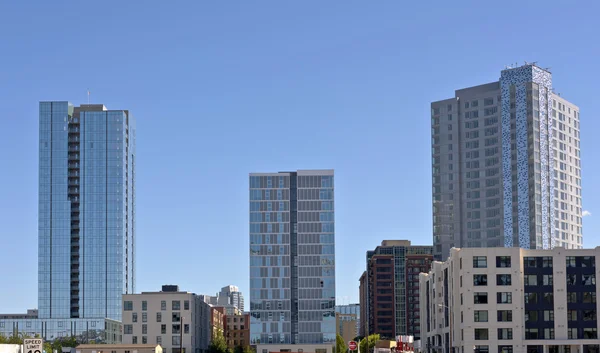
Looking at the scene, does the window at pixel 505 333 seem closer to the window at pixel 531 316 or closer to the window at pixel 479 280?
the window at pixel 531 316

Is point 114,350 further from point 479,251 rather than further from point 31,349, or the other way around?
point 31,349

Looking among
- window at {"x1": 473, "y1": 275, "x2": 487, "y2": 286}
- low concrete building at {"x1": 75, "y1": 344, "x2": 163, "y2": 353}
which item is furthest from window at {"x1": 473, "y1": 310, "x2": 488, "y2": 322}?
low concrete building at {"x1": 75, "y1": 344, "x2": 163, "y2": 353}

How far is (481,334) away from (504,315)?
503cm

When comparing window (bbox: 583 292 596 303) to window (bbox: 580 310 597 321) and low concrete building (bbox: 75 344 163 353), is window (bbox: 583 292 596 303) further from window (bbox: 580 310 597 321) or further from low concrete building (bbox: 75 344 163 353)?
low concrete building (bbox: 75 344 163 353)

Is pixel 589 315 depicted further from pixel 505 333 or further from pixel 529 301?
pixel 505 333

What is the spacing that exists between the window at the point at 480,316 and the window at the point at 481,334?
160 cm

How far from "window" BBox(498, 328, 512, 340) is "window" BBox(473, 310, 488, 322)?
3.09 meters

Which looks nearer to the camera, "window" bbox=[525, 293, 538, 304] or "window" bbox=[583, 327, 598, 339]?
"window" bbox=[583, 327, 598, 339]

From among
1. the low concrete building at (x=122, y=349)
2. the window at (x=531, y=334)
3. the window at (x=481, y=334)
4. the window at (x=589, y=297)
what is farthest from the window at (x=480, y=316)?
the low concrete building at (x=122, y=349)

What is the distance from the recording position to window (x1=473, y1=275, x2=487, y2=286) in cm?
16562

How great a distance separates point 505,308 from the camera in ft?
542

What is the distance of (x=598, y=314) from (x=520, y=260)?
50.2 feet

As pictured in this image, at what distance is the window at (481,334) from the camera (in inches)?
6452

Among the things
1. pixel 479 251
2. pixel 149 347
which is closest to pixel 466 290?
pixel 479 251
